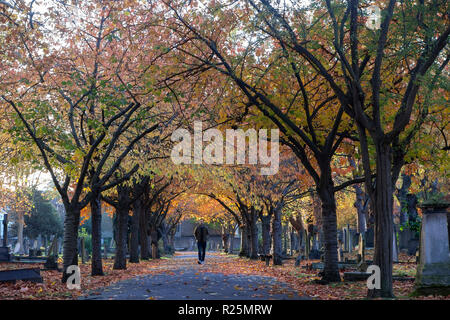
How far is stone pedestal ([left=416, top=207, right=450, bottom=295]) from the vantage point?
36.3 feet

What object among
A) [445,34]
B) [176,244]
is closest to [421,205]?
[445,34]

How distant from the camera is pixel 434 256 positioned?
1125 centimetres

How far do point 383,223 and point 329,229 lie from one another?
5.21 m

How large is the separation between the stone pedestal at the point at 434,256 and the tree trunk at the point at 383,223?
1314 millimetres

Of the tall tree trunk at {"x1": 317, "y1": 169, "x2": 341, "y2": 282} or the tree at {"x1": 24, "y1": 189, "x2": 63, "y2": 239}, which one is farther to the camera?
the tree at {"x1": 24, "y1": 189, "x2": 63, "y2": 239}

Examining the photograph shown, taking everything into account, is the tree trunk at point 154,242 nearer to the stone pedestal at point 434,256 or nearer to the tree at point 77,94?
the tree at point 77,94

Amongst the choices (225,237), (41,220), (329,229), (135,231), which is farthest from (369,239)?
(41,220)

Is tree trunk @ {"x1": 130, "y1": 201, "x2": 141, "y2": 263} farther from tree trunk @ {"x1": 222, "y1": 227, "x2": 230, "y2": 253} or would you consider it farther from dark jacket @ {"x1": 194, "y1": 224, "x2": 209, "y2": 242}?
tree trunk @ {"x1": 222, "y1": 227, "x2": 230, "y2": 253}

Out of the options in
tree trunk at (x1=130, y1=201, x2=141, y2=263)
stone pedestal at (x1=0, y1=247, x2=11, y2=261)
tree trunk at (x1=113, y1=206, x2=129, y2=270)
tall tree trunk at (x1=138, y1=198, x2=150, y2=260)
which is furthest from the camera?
tall tree trunk at (x1=138, y1=198, x2=150, y2=260)

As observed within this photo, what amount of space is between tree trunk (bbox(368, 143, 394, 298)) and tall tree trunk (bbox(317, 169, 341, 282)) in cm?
469

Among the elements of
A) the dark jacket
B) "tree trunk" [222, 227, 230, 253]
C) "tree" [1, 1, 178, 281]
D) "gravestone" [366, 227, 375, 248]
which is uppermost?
"tree" [1, 1, 178, 281]

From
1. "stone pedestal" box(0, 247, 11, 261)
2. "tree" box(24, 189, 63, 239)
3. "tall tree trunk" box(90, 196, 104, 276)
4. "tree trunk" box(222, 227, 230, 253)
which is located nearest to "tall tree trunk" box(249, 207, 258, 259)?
"stone pedestal" box(0, 247, 11, 261)

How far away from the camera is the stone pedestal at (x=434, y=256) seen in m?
11.1
